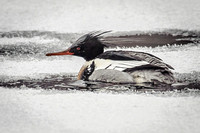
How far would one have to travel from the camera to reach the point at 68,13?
1.94m

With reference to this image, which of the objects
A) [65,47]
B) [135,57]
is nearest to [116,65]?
[135,57]

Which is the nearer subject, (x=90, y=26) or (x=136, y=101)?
(x=136, y=101)

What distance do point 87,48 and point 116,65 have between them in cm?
18

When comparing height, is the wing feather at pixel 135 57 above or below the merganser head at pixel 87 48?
below

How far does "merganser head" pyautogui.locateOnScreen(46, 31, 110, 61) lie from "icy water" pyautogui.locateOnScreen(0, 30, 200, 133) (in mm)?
27

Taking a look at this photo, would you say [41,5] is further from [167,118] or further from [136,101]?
[167,118]

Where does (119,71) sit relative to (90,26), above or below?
below

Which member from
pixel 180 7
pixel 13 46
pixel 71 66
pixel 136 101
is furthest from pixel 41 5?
pixel 136 101

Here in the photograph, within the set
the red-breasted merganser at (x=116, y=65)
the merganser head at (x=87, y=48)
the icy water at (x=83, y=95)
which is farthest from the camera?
the merganser head at (x=87, y=48)

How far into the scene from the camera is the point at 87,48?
5.33 feet

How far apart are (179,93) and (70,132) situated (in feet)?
1.41

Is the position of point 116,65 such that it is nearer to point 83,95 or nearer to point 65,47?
point 83,95

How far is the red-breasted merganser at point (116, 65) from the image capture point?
1.46 meters

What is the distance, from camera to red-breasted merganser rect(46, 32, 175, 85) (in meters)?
1.46
